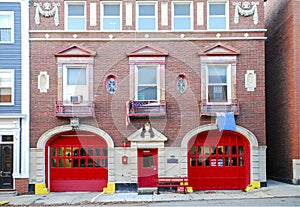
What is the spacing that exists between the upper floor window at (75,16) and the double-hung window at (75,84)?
195cm

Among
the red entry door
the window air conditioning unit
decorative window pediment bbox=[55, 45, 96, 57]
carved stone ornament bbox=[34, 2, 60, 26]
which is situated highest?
carved stone ornament bbox=[34, 2, 60, 26]

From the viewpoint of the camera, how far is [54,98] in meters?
20.0

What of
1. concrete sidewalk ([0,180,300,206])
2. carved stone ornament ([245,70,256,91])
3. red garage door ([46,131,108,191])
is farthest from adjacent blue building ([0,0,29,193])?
carved stone ornament ([245,70,256,91])

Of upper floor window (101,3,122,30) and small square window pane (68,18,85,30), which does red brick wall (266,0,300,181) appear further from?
small square window pane (68,18,85,30)

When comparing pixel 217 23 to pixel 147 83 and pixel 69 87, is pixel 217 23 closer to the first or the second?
pixel 147 83

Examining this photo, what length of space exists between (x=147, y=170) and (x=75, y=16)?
8.06m

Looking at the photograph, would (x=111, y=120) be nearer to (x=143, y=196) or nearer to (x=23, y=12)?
(x=143, y=196)

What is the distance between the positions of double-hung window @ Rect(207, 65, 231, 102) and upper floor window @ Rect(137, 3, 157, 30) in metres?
3.39

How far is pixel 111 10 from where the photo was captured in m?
20.5

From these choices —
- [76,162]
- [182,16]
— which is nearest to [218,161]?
[76,162]

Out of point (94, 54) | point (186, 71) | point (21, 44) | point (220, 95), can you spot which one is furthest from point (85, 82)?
point (220, 95)

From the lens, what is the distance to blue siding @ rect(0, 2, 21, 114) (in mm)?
20016

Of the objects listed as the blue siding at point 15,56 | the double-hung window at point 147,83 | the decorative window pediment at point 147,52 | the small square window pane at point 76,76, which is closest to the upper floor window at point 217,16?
the decorative window pediment at point 147,52

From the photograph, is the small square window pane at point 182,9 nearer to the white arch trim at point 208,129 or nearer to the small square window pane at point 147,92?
the small square window pane at point 147,92
